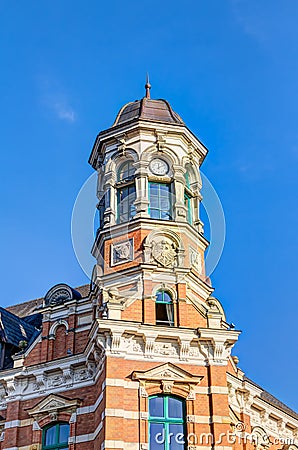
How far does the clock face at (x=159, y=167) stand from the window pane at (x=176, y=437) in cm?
976

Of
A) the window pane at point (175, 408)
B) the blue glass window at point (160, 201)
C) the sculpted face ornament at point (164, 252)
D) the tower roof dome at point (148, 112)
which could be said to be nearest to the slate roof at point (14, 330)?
the sculpted face ornament at point (164, 252)

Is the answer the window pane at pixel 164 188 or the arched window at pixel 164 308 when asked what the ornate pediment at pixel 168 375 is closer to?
the arched window at pixel 164 308

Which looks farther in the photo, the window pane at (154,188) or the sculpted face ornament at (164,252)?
the window pane at (154,188)

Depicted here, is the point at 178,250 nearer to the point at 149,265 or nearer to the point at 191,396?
the point at 149,265

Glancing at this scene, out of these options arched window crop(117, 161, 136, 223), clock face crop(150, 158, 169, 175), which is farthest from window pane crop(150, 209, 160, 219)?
clock face crop(150, 158, 169, 175)

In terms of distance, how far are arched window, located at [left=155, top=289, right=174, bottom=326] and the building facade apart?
4 centimetres

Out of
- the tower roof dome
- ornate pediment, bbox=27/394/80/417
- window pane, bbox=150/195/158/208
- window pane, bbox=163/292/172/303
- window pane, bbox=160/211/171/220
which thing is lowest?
ornate pediment, bbox=27/394/80/417

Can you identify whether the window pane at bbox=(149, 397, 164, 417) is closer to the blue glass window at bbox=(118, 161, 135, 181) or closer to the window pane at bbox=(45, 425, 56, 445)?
the window pane at bbox=(45, 425, 56, 445)

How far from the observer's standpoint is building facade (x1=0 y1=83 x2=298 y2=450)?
23.5 metres

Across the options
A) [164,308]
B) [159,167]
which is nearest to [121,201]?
[159,167]

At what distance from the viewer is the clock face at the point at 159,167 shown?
94.0 ft

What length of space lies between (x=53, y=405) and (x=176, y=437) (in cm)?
499

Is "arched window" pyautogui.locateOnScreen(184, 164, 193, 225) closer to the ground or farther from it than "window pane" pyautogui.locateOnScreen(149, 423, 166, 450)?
farther from it

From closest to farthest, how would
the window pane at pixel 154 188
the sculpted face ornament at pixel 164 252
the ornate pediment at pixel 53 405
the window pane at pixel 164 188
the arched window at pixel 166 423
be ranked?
1. the arched window at pixel 166 423
2. the ornate pediment at pixel 53 405
3. the sculpted face ornament at pixel 164 252
4. the window pane at pixel 154 188
5. the window pane at pixel 164 188
